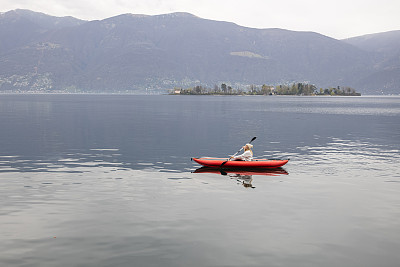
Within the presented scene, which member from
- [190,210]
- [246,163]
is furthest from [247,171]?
[190,210]

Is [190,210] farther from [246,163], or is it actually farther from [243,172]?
[246,163]

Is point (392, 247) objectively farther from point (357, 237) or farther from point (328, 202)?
point (328, 202)

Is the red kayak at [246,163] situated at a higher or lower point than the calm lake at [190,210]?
higher

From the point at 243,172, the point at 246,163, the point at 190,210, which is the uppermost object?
the point at 246,163

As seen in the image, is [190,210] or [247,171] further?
[247,171]

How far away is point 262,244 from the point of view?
774 inches

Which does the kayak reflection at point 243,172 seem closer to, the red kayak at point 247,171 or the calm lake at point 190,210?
the red kayak at point 247,171

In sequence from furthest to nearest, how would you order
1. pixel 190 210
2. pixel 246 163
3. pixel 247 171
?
pixel 247 171 < pixel 246 163 < pixel 190 210

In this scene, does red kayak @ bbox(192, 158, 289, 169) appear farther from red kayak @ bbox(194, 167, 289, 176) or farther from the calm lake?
the calm lake

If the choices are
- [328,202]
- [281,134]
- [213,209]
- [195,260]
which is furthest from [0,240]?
[281,134]

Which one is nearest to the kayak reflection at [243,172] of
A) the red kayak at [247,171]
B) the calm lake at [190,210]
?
the red kayak at [247,171]

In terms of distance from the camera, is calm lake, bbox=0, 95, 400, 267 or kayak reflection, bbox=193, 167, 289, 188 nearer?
calm lake, bbox=0, 95, 400, 267

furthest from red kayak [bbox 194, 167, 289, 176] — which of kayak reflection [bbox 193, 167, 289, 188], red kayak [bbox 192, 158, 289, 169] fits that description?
red kayak [bbox 192, 158, 289, 169]

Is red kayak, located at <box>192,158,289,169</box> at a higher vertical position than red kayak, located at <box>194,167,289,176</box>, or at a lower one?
higher
